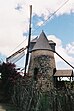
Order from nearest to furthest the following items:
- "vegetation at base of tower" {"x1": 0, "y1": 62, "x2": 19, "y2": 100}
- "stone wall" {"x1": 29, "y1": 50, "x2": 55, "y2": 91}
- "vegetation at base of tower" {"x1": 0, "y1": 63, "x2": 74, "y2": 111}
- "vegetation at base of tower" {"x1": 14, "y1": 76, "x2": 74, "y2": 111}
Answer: "vegetation at base of tower" {"x1": 14, "y1": 76, "x2": 74, "y2": 111}
"vegetation at base of tower" {"x1": 0, "y1": 63, "x2": 74, "y2": 111}
"vegetation at base of tower" {"x1": 0, "y1": 62, "x2": 19, "y2": 100}
"stone wall" {"x1": 29, "y1": 50, "x2": 55, "y2": 91}

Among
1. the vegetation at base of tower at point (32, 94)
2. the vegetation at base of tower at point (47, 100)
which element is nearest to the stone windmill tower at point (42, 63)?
the vegetation at base of tower at point (32, 94)

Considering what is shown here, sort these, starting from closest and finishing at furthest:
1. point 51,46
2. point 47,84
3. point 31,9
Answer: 1. point 47,84
2. point 51,46
3. point 31,9

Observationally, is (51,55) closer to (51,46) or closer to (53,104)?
(51,46)

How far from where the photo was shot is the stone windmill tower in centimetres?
3086

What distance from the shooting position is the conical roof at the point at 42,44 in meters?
33.7

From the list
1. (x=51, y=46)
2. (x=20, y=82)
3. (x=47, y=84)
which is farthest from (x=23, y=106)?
(x=51, y=46)

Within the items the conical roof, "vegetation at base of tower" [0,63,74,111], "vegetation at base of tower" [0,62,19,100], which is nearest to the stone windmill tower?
the conical roof

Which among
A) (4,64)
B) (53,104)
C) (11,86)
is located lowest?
(53,104)

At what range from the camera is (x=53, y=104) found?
15867mm

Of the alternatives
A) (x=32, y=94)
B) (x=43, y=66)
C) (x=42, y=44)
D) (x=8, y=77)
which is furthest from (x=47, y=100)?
(x=42, y=44)

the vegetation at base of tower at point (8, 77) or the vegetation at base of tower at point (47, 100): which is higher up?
the vegetation at base of tower at point (8, 77)

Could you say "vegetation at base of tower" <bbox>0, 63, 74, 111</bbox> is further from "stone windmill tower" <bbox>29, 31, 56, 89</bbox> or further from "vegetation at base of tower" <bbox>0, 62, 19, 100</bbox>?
"stone windmill tower" <bbox>29, 31, 56, 89</bbox>

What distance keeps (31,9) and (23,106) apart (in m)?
21.1

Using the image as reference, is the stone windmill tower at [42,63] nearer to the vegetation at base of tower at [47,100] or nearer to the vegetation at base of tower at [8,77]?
the vegetation at base of tower at [8,77]
